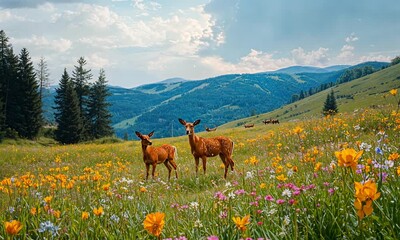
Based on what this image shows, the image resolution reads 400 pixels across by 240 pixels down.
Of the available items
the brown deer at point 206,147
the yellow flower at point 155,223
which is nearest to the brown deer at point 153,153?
the brown deer at point 206,147

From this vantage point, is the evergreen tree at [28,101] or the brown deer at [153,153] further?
the evergreen tree at [28,101]

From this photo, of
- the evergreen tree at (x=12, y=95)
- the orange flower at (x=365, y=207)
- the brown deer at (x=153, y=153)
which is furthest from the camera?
the evergreen tree at (x=12, y=95)

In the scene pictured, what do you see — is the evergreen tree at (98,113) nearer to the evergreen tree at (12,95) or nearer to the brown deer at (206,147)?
the evergreen tree at (12,95)

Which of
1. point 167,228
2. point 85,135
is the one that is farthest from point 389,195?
point 85,135

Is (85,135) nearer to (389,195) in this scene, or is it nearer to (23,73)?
(23,73)

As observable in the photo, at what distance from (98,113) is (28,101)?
16.6m

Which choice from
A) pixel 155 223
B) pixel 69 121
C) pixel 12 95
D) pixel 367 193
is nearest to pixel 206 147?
pixel 155 223

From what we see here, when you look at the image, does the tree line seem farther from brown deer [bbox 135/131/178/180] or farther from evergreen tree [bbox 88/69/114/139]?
brown deer [bbox 135/131/178/180]

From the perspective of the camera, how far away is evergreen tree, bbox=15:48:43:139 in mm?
65500

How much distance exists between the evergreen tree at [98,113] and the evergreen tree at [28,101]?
45.7 ft

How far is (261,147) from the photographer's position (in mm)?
16516

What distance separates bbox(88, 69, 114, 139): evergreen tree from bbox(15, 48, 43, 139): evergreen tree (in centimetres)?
1392

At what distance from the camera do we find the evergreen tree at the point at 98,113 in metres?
79.4

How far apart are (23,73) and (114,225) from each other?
74.7 metres
